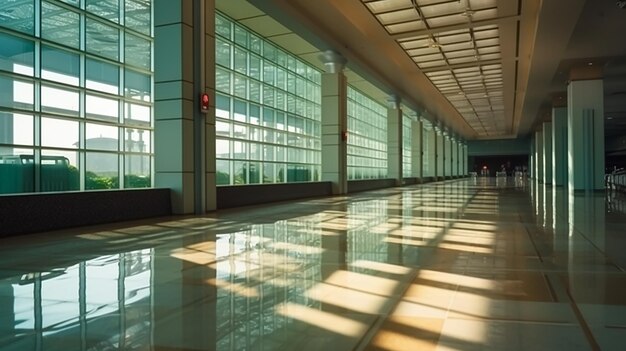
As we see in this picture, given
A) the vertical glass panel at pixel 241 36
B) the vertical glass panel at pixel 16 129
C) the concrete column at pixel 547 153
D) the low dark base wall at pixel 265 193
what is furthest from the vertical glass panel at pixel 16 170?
the concrete column at pixel 547 153

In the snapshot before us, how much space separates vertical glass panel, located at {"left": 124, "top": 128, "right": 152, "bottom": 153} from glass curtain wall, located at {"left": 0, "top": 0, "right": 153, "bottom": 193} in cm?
3

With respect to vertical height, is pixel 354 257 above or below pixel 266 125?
below

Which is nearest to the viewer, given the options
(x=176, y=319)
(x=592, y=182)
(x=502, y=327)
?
(x=502, y=327)

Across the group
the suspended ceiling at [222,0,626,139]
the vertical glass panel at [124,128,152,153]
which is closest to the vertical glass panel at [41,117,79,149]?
the vertical glass panel at [124,128,152,153]

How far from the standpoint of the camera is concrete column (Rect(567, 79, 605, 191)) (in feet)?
87.9

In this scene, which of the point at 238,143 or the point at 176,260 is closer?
the point at 176,260

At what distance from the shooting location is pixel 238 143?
72.7ft

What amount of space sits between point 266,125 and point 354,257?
18.4 meters

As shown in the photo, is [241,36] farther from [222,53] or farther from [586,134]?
[586,134]

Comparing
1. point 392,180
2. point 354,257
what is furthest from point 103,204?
point 392,180

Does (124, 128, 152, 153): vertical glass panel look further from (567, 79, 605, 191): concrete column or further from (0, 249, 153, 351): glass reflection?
(567, 79, 605, 191): concrete column

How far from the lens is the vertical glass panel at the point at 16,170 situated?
1157cm

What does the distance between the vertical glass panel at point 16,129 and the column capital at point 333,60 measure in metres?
14.9

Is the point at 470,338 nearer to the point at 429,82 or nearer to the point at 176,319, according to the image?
the point at 176,319
